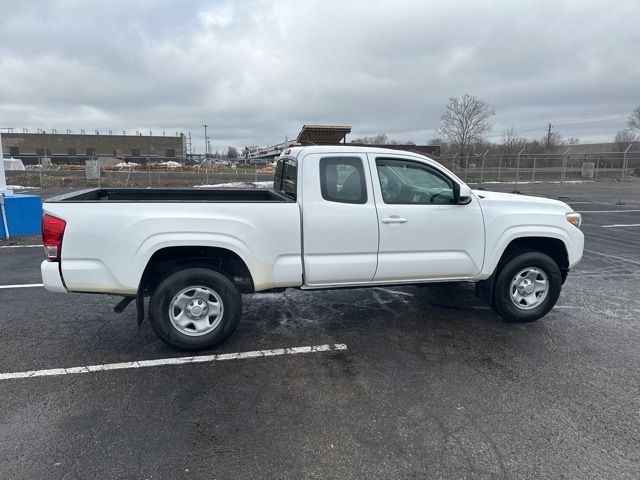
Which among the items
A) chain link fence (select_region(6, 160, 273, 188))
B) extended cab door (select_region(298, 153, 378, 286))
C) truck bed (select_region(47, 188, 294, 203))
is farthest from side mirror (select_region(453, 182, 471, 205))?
chain link fence (select_region(6, 160, 273, 188))

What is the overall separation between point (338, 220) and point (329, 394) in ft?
5.28

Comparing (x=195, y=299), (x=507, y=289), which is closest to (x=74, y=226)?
(x=195, y=299)

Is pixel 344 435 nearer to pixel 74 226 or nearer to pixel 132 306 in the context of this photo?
pixel 74 226

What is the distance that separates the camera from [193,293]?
12.9 ft

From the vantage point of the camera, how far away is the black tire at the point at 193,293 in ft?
12.5

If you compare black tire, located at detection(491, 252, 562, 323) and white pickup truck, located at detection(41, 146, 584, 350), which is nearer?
white pickup truck, located at detection(41, 146, 584, 350)

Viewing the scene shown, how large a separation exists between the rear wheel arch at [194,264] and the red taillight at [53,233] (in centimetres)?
72

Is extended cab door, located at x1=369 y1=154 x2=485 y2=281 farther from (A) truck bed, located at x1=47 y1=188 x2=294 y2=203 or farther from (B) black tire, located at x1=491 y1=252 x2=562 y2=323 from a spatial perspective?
(A) truck bed, located at x1=47 y1=188 x2=294 y2=203

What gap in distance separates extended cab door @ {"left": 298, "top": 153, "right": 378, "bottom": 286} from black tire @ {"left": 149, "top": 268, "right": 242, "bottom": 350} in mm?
779

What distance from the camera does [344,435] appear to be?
2.84 m

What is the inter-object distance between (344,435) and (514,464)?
3.50 feet

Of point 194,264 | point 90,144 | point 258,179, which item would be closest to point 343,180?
point 194,264

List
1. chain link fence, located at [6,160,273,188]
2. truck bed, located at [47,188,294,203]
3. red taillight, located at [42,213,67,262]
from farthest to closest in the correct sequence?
chain link fence, located at [6,160,273,188]
truck bed, located at [47,188,294,203]
red taillight, located at [42,213,67,262]

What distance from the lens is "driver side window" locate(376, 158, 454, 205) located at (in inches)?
171
